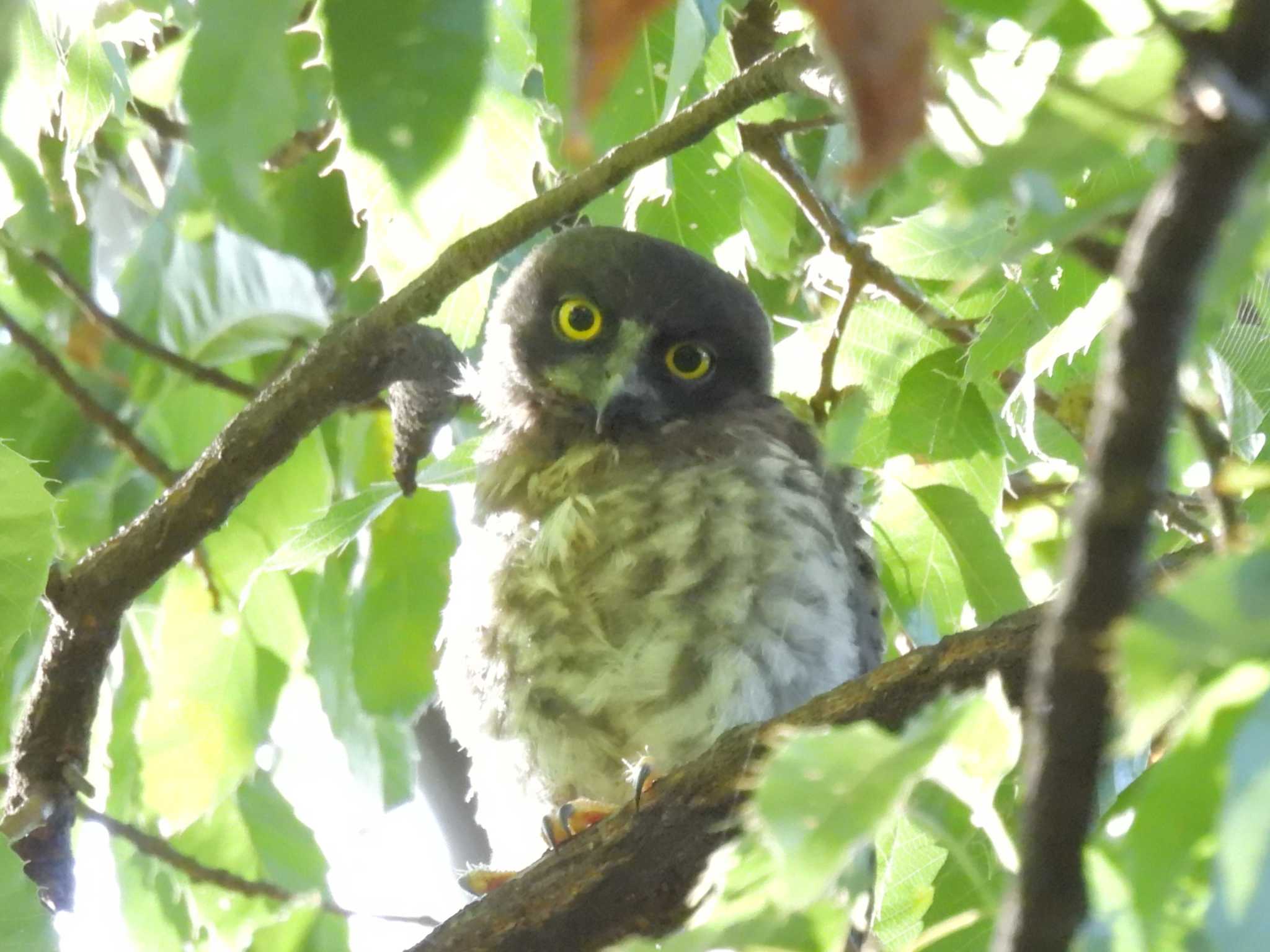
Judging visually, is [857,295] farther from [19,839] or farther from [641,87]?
[19,839]

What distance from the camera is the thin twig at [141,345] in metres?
2.84

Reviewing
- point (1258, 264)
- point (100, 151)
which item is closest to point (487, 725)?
point (100, 151)

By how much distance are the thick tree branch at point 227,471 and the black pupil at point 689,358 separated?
106cm

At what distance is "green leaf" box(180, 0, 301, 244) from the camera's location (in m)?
0.64

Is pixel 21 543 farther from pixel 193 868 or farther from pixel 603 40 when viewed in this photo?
pixel 603 40

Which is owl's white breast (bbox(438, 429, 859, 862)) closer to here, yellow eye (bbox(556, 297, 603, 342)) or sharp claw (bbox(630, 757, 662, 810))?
sharp claw (bbox(630, 757, 662, 810))

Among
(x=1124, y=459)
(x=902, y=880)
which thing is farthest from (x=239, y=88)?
(x=902, y=880)

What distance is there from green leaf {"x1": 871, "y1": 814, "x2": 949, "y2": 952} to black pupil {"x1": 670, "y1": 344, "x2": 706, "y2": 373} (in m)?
1.51

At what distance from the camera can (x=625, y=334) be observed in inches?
121

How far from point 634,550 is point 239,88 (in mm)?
1956

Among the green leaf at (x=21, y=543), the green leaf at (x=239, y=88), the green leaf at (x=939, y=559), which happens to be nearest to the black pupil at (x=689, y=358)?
the green leaf at (x=939, y=559)

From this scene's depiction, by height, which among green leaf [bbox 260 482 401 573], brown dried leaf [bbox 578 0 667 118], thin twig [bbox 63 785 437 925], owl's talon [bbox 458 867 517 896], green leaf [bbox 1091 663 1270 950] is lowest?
green leaf [bbox 1091 663 1270 950]

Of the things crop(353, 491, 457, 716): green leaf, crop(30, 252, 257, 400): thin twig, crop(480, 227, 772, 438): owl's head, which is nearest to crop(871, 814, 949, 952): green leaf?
crop(353, 491, 457, 716): green leaf

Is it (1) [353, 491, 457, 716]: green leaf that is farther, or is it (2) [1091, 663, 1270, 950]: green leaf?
(1) [353, 491, 457, 716]: green leaf
